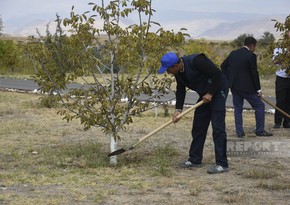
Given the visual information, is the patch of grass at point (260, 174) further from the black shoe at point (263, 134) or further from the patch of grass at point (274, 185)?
the black shoe at point (263, 134)

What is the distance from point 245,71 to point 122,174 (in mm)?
3421

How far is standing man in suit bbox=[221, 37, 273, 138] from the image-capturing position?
8672mm

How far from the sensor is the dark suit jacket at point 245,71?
28.4ft

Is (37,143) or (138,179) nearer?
(138,179)

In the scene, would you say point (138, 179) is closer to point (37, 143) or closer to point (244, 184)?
point (244, 184)

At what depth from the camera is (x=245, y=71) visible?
8703 mm

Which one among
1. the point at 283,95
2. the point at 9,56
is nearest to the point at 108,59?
the point at 283,95

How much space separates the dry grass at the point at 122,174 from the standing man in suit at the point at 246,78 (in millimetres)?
426

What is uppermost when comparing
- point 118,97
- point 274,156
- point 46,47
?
point 46,47

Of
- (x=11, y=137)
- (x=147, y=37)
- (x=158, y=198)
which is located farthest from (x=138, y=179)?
(x=11, y=137)

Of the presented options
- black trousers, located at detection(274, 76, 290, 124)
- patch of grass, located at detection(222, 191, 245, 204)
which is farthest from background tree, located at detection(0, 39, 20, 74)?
patch of grass, located at detection(222, 191, 245, 204)

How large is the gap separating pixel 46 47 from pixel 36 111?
580 cm

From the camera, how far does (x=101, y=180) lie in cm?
593

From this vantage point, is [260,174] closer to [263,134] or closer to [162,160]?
[162,160]
